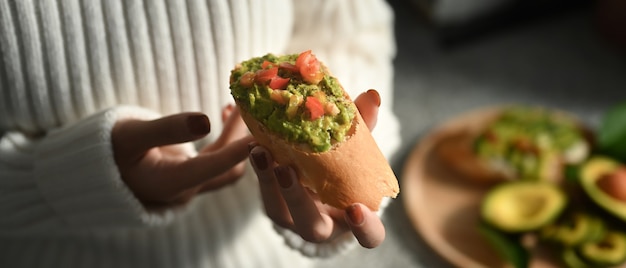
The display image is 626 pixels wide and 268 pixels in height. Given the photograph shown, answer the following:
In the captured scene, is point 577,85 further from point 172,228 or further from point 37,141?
point 37,141

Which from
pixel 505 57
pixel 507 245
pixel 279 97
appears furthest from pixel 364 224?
pixel 505 57

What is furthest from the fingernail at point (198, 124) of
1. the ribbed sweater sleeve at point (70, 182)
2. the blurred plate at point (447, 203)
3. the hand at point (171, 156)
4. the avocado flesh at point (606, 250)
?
the avocado flesh at point (606, 250)

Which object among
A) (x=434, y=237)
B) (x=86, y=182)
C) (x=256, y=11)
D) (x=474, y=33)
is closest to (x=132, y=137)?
(x=86, y=182)

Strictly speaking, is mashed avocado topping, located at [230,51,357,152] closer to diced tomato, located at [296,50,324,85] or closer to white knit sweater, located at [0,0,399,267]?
diced tomato, located at [296,50,324,85]

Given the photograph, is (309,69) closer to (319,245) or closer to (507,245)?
(319,245)

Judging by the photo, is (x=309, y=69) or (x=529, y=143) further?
(x=529, y=143)
